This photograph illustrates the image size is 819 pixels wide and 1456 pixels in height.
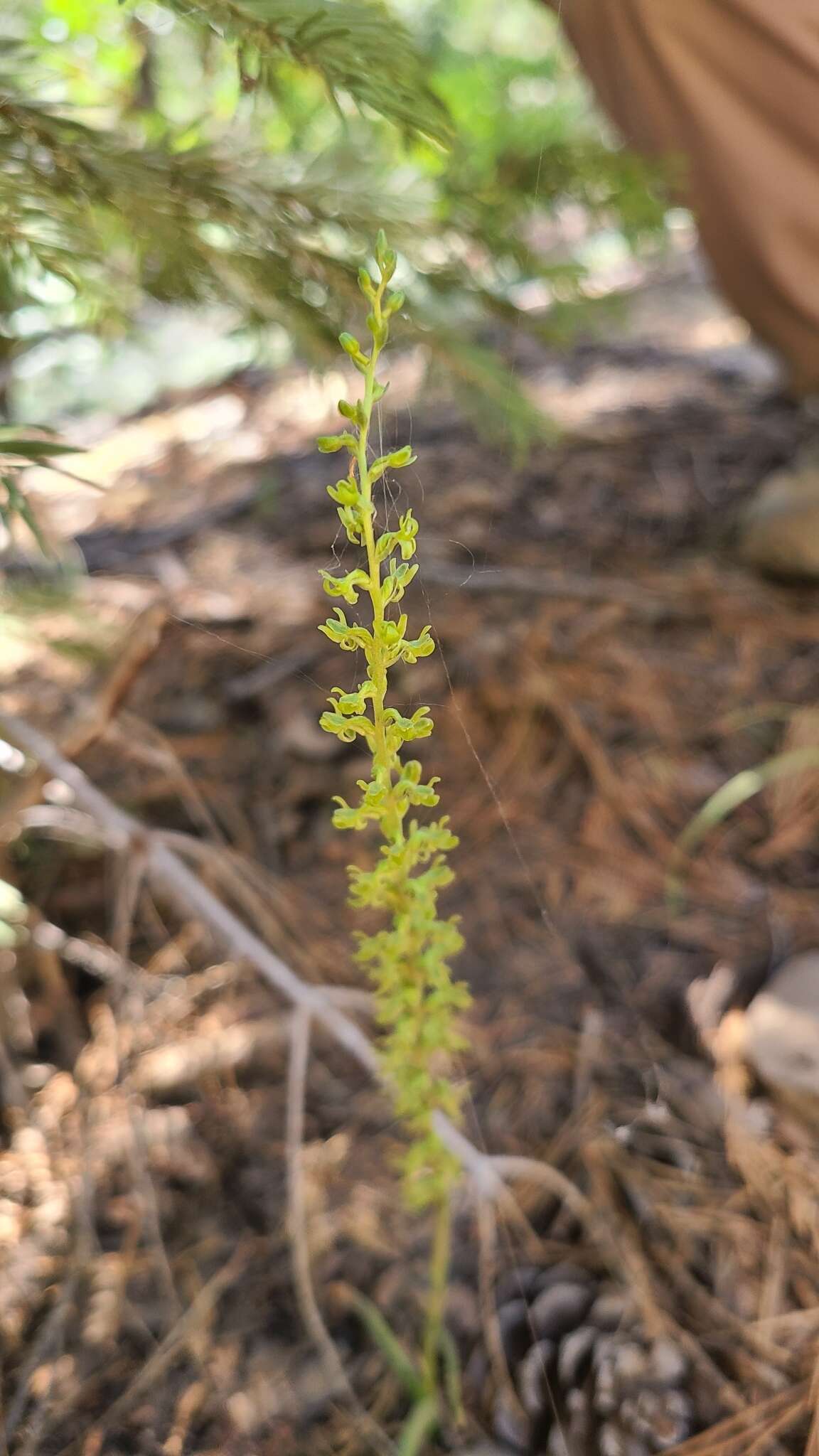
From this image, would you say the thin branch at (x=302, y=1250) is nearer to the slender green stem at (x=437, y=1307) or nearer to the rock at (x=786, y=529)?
the slender green stem at (x=437, y=1307)

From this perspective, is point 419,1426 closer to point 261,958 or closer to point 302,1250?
point 302,1250

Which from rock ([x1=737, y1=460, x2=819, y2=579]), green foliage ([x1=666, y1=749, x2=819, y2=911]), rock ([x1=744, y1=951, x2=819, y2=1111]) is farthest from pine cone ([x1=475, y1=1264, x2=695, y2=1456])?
rock ([x1=737, y1=460, x2=819, y2=579])

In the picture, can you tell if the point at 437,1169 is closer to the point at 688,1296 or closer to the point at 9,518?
the point at 688,1296

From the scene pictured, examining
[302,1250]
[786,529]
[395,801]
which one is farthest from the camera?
[786,529]

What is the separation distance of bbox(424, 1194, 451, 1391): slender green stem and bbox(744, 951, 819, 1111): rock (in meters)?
0.42

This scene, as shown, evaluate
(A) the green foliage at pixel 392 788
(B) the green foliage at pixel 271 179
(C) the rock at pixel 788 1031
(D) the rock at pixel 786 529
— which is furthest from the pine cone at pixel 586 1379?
(D) the rock at pixel 786 529

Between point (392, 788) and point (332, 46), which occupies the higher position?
point (332, 46)

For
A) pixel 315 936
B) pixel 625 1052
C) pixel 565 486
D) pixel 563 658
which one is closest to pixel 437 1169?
pixel 625 1052

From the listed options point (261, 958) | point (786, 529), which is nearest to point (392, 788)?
point (261, 958)

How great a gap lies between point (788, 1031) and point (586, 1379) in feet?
1.44

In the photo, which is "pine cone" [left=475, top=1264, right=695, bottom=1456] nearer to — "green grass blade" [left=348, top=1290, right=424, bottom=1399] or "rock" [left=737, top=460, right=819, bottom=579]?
"green grass blade" [left=348, top=1290, right=424, bottom=1399]

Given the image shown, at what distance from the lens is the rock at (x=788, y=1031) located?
3.49ft

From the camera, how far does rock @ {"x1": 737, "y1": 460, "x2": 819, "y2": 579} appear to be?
184cm

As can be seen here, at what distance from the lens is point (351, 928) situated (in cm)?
140
